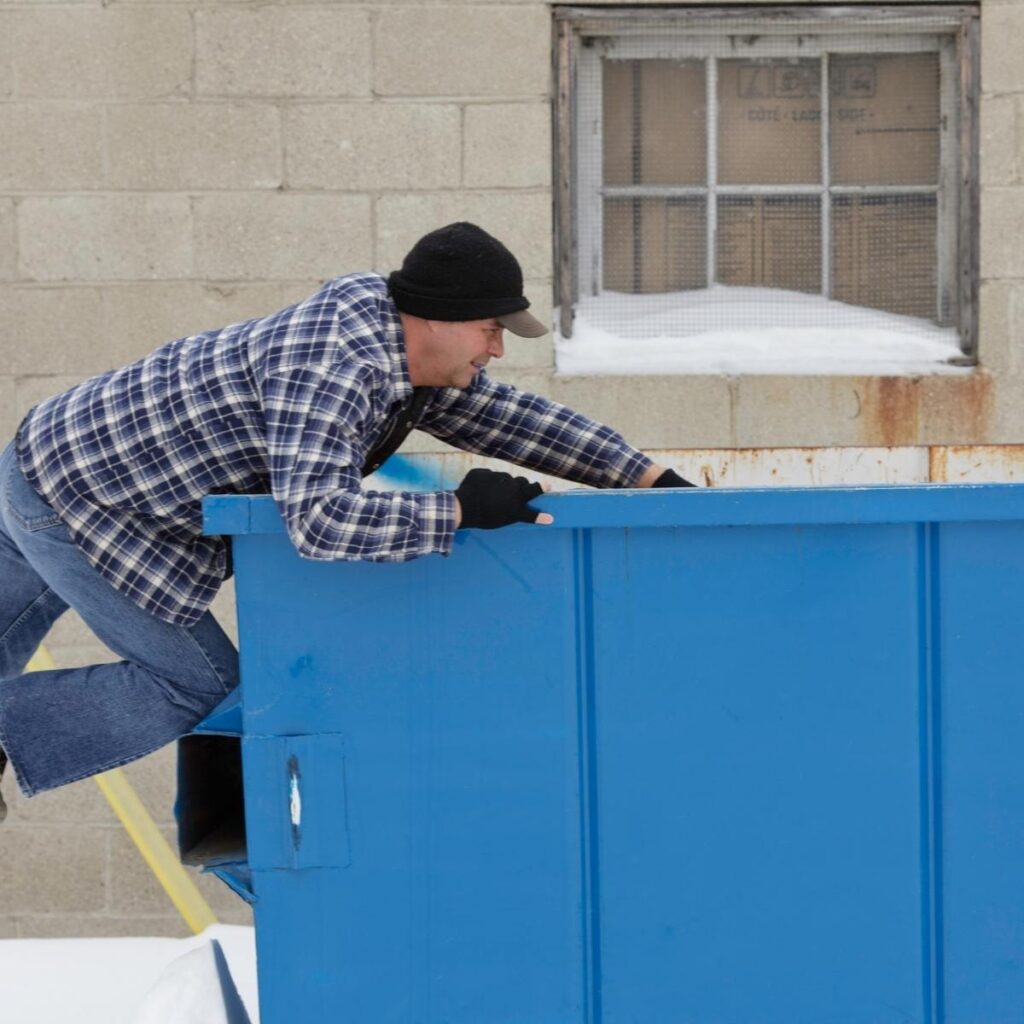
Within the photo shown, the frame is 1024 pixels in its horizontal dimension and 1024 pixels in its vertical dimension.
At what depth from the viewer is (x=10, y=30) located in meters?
4.20

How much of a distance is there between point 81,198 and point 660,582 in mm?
2809

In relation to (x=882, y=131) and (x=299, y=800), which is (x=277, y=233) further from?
(x=299, y=800)

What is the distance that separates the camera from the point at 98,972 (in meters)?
3.88

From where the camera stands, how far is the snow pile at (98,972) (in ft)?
11.1

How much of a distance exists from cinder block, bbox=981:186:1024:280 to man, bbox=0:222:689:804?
94.7 inches

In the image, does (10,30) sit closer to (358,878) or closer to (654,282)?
(654,282)

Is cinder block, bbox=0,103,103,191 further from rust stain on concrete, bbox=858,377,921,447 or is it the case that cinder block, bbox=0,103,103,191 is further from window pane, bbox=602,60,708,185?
rust stain on concrete, bbox=858,377,921,447

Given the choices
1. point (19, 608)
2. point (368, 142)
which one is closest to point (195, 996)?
point (19, 608)

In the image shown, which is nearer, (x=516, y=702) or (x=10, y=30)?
(x=516, y=702)

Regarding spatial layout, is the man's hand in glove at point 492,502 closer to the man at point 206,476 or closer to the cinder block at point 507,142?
the man at point 206,476

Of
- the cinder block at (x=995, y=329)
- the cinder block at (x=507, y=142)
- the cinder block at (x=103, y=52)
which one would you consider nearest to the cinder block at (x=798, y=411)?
the cinder block at (x=995, y=329)

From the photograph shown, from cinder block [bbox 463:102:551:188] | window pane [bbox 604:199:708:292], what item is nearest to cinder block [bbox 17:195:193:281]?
cinder block [bbox 463:102:551:188]

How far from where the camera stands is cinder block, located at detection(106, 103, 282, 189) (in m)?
4.20

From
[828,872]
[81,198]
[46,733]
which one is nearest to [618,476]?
[828,872]
